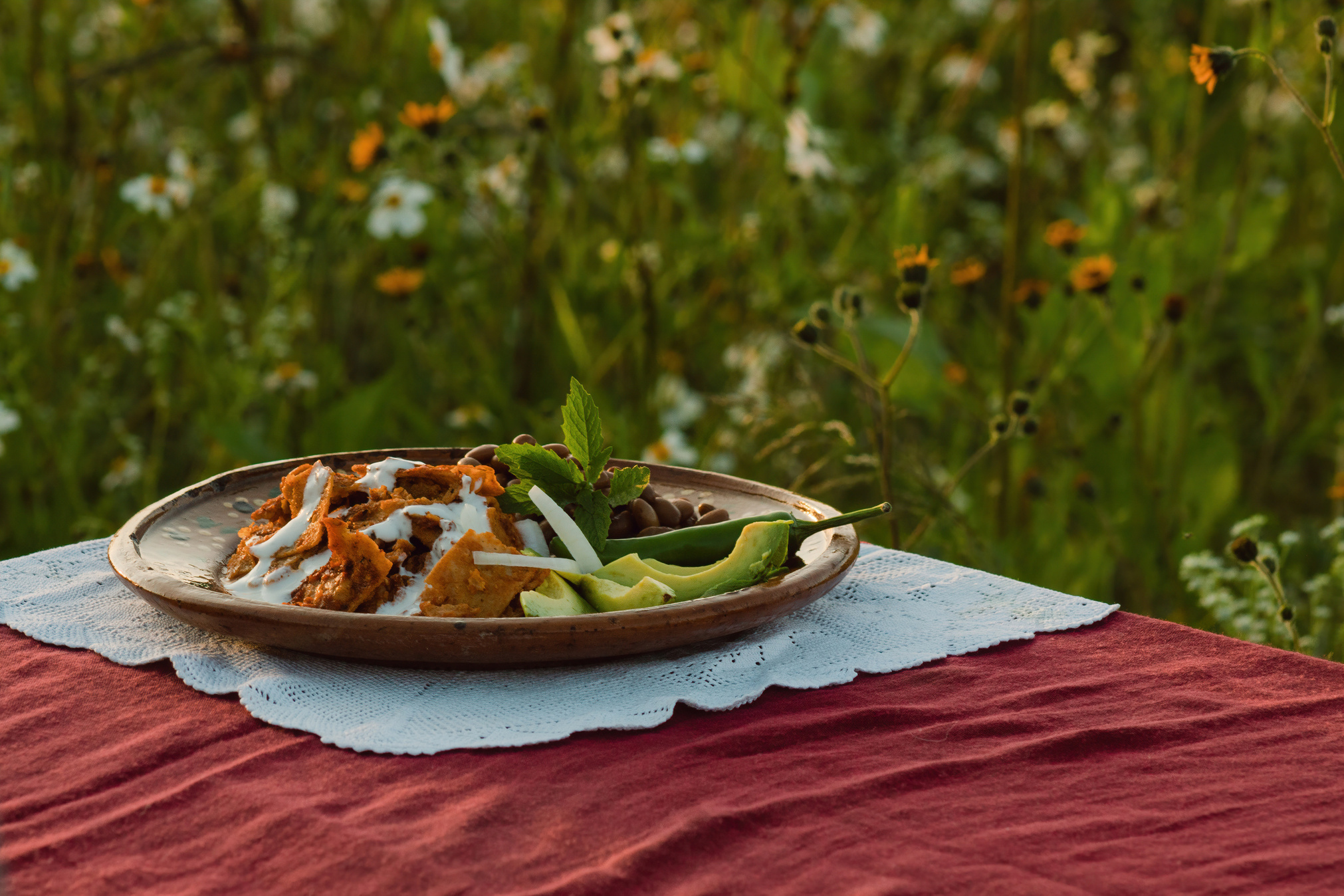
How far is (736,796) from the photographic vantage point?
20.9 inches

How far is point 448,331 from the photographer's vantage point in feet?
8.26

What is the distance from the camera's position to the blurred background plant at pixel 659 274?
172cm

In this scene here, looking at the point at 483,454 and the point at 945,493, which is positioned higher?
the point at 483,454

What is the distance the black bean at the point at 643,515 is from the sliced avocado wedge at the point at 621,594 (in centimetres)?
12

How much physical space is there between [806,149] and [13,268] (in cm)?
114

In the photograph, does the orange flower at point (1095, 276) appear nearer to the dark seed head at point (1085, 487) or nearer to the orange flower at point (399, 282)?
the dark seed head at point (1085, 487)

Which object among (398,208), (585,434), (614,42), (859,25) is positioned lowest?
(585,434)

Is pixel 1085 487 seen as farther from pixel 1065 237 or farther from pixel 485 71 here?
pixel 485 71

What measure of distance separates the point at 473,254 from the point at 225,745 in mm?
2021

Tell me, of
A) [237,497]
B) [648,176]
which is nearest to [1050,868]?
[237,497]

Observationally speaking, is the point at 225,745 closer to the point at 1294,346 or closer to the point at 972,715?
the point at 972,715

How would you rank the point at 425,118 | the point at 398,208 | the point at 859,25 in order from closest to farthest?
the point at 425,118
the point at 398,208
the point at 859,25

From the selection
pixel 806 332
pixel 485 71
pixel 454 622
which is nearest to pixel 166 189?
pixel 485 71

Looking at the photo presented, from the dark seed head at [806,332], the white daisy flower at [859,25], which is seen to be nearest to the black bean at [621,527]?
the dark seed head at [806,332]
